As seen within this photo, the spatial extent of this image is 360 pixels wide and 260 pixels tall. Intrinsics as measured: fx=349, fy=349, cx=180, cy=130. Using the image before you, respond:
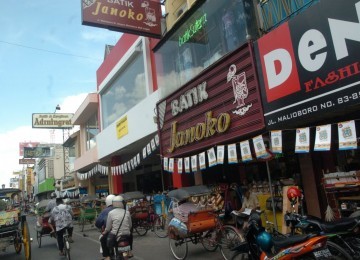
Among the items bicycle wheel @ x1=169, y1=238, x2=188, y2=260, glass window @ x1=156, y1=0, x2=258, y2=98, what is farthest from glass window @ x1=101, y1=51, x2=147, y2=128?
bicycle wheel @ x1=169, y1=238, x2=188, y2=260

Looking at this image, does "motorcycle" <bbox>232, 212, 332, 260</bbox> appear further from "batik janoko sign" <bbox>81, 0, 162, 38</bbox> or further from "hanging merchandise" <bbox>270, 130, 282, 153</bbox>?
"batik janoko sign" <bbox>81, 0, 162, 38</bbox>

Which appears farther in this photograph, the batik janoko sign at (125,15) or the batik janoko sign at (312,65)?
the batik janoko sign at (125,15)

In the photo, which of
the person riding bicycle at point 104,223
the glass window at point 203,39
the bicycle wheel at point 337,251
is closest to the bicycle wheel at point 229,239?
the bicycle wheel at point 337,251

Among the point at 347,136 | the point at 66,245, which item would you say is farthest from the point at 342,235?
the point at 66,245

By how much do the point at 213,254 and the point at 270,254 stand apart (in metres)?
3.32

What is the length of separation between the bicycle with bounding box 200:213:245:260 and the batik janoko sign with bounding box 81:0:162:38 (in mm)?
8253

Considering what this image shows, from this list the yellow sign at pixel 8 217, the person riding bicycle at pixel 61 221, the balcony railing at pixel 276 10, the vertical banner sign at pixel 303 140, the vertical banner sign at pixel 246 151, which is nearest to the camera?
the vertical banner sign at pixel 303 140

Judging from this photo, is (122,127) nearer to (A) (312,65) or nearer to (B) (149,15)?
(B) (149,15)

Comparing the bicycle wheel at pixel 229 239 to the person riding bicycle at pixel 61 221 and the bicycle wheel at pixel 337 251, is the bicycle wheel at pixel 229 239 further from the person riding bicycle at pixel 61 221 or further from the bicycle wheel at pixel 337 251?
the person riding bicycle at pixel 61 221

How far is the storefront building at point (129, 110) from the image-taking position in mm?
16031

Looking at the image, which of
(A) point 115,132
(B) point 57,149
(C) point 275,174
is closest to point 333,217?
(C) point 275,174

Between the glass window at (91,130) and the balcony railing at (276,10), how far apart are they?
21.1 metres

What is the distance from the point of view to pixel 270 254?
18.9 ft

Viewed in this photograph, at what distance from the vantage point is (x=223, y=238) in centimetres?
811
